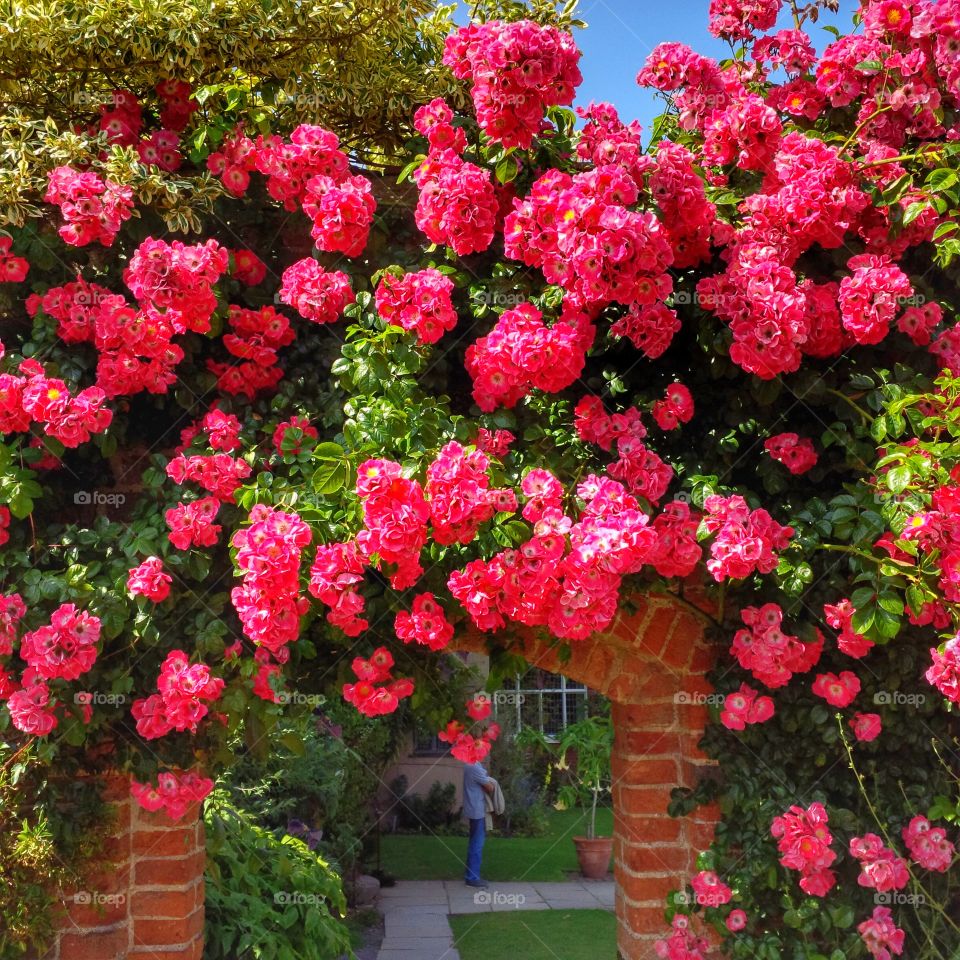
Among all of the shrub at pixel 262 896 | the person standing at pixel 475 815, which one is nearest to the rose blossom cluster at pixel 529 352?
the shrub at pixel 262 896

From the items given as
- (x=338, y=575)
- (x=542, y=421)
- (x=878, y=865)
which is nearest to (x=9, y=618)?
(x=338, y=575)

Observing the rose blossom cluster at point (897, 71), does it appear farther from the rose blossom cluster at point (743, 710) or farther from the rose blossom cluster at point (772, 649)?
the rose blossom cluster at point (743, 710)

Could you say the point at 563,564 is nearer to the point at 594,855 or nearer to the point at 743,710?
the point at 743,710

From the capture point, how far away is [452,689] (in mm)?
3072

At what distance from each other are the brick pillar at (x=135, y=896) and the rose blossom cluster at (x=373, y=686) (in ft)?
2.34

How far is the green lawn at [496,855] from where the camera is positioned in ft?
29.8

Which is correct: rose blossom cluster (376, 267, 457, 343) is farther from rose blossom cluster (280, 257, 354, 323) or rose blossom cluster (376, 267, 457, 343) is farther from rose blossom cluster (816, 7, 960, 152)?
rose blossom cluster (816, 7, 960, 152)

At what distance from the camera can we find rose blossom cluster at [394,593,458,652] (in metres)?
2.42

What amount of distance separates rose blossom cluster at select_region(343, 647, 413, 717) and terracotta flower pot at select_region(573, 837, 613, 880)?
689 cm

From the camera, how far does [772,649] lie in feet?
8.40

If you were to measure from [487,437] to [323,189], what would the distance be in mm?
821

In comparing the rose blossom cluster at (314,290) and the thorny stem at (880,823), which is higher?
the rose blossom cluster at (314,290)

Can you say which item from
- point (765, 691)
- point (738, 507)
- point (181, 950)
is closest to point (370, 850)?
point (181, 950)

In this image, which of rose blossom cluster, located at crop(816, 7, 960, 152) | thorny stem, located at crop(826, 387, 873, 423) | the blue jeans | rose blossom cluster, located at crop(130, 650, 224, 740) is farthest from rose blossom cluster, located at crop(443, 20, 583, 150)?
the blue jeans
